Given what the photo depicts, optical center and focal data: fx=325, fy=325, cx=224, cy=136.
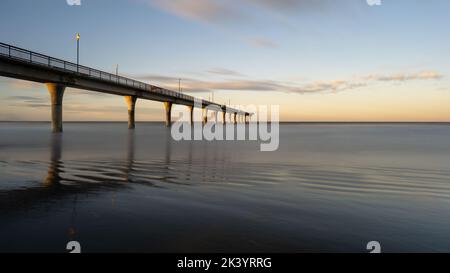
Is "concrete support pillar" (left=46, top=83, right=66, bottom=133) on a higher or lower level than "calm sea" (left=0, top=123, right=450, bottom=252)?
higher

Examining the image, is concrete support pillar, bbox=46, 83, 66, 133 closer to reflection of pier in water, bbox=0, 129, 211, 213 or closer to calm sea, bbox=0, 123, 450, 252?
reflection of pier in water, bbox=0, 129, 211, 213

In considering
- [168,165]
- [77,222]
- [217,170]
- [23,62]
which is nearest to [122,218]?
[77,222]

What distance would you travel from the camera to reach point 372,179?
44.5ft

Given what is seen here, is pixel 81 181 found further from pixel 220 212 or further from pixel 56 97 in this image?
pixel 56 97

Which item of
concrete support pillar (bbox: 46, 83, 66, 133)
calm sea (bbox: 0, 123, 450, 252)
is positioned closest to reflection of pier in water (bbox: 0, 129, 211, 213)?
calm sea (bbox: 0, 123, 450, 252)

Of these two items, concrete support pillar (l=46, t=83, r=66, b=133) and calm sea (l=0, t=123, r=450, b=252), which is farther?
concrete support pillar (l=46, t=83, r=66, b=133)

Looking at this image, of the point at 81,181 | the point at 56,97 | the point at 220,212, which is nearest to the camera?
the point at 220,212

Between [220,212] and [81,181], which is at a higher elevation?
[81,181]

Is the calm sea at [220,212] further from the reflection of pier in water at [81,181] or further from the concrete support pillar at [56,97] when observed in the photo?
the concrete support pillar at [56,97]

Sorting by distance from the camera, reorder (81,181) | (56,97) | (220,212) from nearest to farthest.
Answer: (220,212)
(81,181)
(56,97)

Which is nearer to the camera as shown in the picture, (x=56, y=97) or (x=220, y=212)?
(x=220, y=212)

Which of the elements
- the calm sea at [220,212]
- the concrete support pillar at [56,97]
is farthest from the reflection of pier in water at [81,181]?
the concrete support pillar at [56,97]

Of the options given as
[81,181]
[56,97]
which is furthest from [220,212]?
[56,97]
